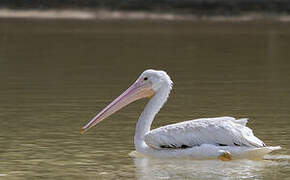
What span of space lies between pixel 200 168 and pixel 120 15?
2219cm

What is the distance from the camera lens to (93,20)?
30.9 metres

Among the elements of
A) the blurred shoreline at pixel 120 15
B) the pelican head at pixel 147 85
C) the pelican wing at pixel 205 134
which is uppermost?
the pelican head at pixel 147 85

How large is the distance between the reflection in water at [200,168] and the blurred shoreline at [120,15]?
21.1 meters

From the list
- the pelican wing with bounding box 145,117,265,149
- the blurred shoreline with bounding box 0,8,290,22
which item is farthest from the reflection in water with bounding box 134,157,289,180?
the blurred shoreline with bounding box 0,8,290,22

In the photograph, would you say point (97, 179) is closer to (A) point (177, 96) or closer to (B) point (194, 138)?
(B) point (194, 138)

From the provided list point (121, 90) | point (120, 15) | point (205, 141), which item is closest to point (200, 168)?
point (205, 141)

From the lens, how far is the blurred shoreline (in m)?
30.1

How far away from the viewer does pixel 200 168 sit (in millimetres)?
8594

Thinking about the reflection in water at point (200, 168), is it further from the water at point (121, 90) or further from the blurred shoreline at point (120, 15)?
the blurred shoreline at point (120, 15)

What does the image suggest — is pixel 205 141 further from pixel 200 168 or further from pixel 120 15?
pixel 120 15

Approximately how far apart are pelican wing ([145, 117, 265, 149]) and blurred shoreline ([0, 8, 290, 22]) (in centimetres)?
2102

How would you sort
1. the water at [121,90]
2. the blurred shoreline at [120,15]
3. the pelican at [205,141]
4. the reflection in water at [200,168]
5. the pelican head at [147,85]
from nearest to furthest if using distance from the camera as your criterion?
the reflection in water at [200,168]
the water at [121,90]
the pelican at [205,141]
the pelican head at [147,85]
the blurred shoreline at [120,15]

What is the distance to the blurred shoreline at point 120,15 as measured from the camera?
30.1 m

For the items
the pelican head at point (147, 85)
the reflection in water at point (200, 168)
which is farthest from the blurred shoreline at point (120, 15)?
the reflection in water at point (200, 168)
